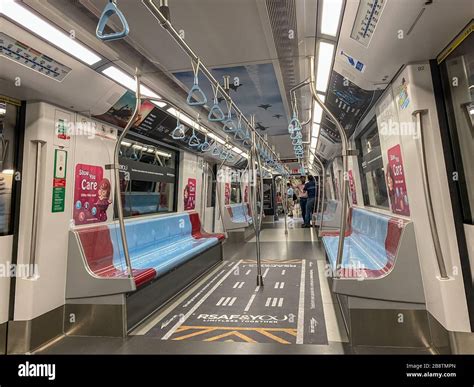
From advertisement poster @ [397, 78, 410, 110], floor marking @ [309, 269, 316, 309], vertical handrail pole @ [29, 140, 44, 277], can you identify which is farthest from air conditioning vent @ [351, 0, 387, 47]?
vertical handrail pole @ [29, 140, 44, 277]

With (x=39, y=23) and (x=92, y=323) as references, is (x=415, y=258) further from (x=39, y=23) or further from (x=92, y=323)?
(x=39, y=23)

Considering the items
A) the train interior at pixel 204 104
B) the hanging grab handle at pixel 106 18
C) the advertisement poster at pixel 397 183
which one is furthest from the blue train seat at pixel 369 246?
the hanging grab handle at pixel 106 18

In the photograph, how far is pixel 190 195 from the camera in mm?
6398

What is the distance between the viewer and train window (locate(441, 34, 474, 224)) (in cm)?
A: 201

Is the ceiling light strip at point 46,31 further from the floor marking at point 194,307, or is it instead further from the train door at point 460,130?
the train door at point 460,130

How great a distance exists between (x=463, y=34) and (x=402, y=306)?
2.17m

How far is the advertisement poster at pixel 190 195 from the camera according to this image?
619 cm

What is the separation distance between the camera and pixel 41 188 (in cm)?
260

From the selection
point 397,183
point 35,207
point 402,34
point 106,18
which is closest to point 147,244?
point 35,207

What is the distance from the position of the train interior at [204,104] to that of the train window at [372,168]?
0.22 meters

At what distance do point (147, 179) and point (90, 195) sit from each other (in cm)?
166

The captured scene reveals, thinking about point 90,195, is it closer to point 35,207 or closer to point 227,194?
point 35,207

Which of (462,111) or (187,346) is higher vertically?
(462,111)

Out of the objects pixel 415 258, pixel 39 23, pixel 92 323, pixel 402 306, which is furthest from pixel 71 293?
pixel 415 258
